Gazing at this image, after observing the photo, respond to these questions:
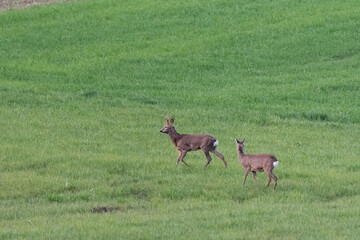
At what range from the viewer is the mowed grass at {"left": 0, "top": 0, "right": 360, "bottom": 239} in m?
13.0

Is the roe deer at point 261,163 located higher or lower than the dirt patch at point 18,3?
lower

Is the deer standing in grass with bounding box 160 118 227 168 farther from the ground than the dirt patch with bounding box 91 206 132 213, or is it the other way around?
the deer standing in grass with bounding box 160 118 227 168

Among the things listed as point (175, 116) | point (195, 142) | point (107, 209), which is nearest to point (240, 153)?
point (195, 142)

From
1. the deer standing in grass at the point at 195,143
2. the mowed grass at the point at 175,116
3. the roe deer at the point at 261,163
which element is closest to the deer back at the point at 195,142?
the deer standing in grass at the point at 195,143

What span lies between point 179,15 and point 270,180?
20.8 metres

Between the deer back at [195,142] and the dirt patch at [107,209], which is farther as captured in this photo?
the deer back at [195,142]

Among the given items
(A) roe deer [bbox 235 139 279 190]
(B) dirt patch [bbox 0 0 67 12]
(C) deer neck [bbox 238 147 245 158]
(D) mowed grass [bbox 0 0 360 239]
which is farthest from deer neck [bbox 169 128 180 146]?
(B) dirt patch [bbox 0 0 67 12]

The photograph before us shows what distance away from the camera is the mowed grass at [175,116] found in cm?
1303

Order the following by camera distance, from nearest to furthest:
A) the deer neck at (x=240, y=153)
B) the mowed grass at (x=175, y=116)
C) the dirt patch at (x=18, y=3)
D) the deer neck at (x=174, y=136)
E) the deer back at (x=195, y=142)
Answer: the mowed grass at (x=175, y=116) → the deer neck at (x=240, y=153) → the deer back at (x=195, y=142) → the deer neck at (x=174, y=136) → the dirt patch at (x=18, y=3)

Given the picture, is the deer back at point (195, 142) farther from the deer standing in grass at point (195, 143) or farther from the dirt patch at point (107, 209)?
the dirt patch at point (107, 209)

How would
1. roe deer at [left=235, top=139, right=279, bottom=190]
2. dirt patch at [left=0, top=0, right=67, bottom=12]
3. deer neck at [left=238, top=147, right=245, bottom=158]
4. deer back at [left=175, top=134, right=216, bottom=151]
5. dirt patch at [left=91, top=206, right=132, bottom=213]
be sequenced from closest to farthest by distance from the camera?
dirt patch at [left=91, top=206, right=132, bottom=213]
roe deer at [left=235, top=139, right=279, bottom=190]
deer neck at [left=238, top=147, right=245, bottom=158]
deer back at [left=175, top=134, right=216, bottom=151]
dirt patch at [left=0, top=0, right=67, bottom=12]

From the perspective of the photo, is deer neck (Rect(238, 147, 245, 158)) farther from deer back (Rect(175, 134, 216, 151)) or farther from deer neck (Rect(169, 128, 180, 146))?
deer neck (Rect(169, 128, 180, 146))

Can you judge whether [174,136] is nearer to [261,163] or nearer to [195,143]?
[195,143]

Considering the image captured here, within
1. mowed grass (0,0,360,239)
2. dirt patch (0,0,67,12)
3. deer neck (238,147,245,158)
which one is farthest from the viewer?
dirt patch (0,0,67,12)
